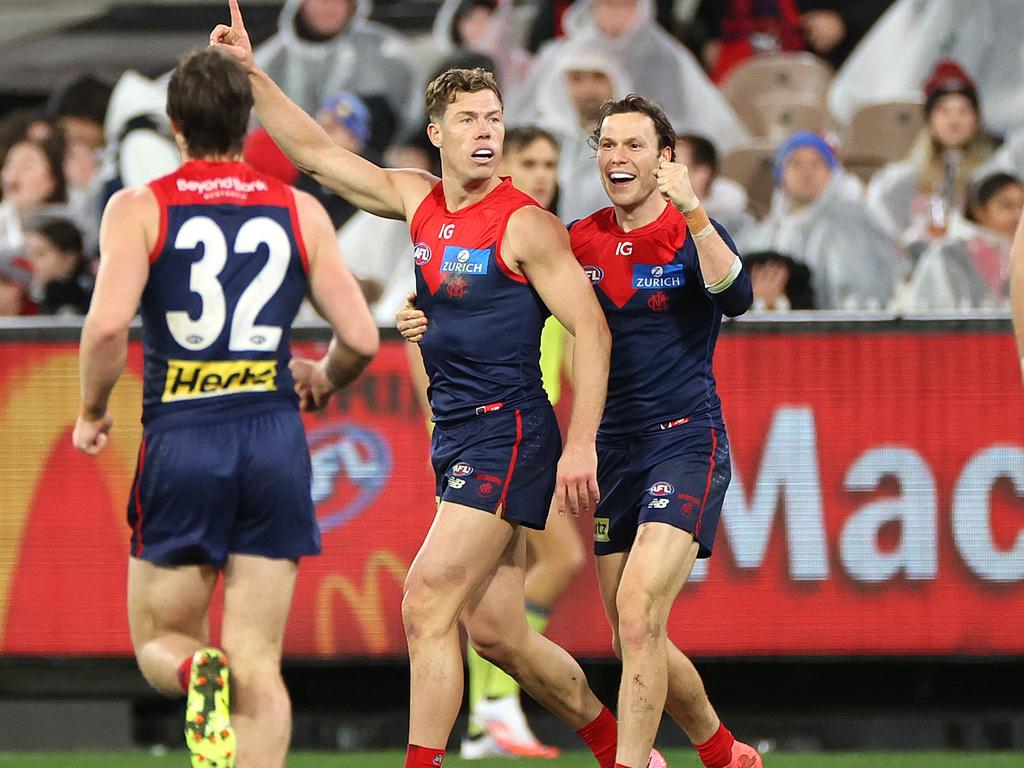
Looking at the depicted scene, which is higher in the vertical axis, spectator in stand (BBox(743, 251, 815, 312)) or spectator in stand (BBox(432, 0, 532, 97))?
spectator in stand (BBox(432, 0, 532, 97))

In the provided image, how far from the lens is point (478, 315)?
18.1 feet

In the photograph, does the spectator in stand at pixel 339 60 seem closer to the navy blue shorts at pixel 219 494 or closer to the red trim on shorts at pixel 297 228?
the red trim on shorts at pixel 297 228

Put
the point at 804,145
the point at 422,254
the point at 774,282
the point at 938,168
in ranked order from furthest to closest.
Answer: the point at 938,168, the point at 804,145, the point at 774,282, the point at 422,254

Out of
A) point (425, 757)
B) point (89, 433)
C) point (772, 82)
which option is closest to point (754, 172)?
point (772, 82)

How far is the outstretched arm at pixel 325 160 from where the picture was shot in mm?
5871

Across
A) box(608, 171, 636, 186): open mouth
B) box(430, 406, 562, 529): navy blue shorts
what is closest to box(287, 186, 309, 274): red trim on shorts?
box(430, 406, 562, 529): navy blue shorts

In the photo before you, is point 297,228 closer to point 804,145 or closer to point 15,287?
point 15,287

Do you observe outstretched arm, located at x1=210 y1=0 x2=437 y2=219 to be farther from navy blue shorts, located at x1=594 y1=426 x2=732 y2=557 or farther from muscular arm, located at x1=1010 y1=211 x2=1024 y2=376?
muscular arm, located at x1=1010 y1=211 x2=1024 y2=376

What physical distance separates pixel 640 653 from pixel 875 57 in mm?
6897

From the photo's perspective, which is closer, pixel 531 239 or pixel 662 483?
pixel 531 239

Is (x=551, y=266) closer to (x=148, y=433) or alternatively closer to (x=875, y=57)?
(x=148, y=433)

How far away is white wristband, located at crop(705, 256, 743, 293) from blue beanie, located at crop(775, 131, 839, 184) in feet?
16.3

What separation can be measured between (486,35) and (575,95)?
2.94 ft

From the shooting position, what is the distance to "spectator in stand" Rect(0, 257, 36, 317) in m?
9.90
